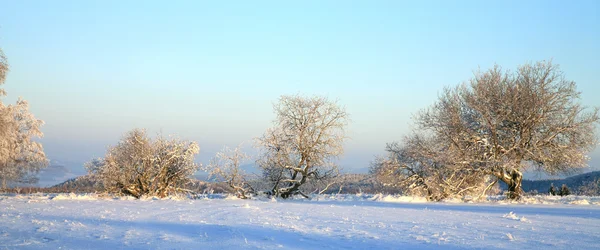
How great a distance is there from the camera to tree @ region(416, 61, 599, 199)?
62.5ft

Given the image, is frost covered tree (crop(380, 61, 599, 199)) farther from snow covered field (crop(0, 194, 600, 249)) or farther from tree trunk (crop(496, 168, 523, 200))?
snow covered field (crop(0, 194, 600, 249))

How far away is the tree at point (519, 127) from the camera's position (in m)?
19.1

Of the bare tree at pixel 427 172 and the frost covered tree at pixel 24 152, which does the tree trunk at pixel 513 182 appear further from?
the frost covered tree at pixel 24 152

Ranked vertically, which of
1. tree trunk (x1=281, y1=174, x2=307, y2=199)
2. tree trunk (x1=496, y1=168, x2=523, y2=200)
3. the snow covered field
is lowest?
the snow covered field

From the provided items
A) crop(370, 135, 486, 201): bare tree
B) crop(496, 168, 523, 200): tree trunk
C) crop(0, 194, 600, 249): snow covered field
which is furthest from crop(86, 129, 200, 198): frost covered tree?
crop(496, 168, 523, 200): tree trunk

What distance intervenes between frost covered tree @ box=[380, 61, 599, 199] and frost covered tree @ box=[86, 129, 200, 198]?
1193 centimetres

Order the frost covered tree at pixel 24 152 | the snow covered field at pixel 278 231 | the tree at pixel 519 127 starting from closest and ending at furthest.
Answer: the snow covered field at pixel 278 231 < the tree at pixel 519 127 < the frost covered tree at pixel 24 152

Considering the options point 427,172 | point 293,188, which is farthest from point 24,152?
point 427,172

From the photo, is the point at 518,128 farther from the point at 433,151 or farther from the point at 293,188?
the point at 293,188

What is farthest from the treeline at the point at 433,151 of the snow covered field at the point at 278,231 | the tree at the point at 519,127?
the snow covered field at the point at 278,231

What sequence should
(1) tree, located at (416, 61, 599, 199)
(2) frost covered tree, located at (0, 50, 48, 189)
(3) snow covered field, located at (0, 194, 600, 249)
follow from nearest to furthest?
(3) snow covered field, located at (0, 194, 600, 249) < (1) tree, located at (416, 61, 599, 199) < (2) frost covered tree, located at (0, 50, 48, 189)

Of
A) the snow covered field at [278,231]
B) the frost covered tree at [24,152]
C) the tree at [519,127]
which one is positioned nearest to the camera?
the snow covered field at [278,231]

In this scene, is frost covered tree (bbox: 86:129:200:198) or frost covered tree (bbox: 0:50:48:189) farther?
frost covered tree (bbox: 0:50:48:189)

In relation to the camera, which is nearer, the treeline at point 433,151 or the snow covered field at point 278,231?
the snow covered field at point 278,231
